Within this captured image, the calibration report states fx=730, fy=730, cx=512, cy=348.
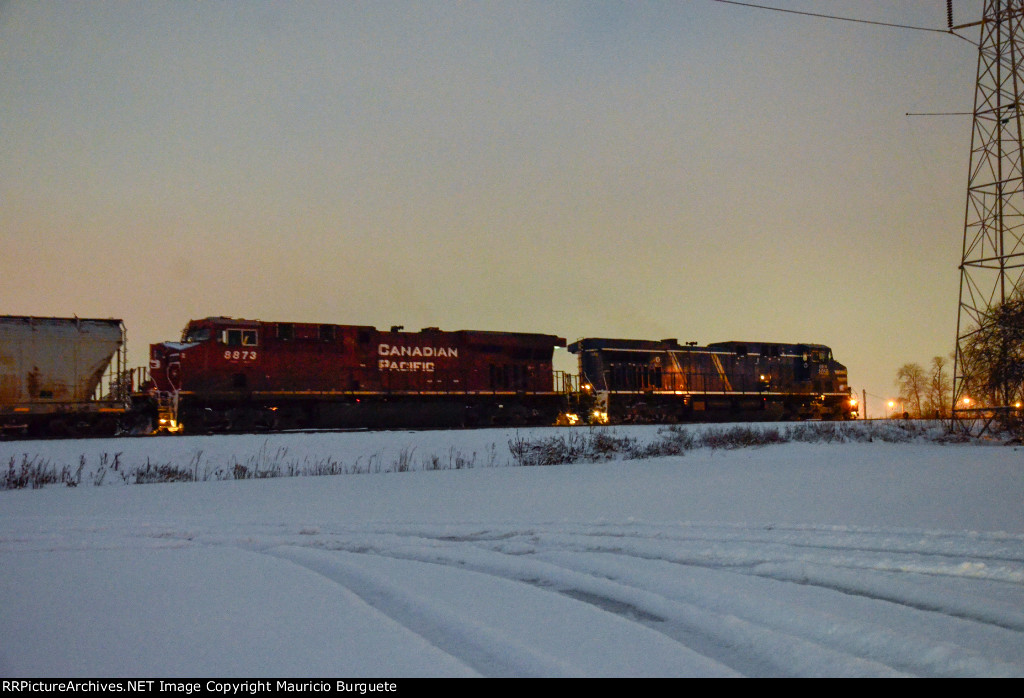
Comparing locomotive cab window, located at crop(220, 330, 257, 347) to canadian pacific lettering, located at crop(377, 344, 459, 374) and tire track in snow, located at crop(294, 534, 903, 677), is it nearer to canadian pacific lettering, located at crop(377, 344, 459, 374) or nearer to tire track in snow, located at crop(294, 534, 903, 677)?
canadian pacific lettering, located at crop(377, 344, 459, 374)

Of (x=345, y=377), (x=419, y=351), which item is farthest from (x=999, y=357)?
(x=345, y=377)

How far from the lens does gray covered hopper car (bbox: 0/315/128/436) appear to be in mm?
20469

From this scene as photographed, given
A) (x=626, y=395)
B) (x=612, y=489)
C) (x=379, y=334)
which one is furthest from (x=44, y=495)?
(x=626, y=395)

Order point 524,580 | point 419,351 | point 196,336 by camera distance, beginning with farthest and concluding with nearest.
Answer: point 419,351 → point 196,336 → point 524,580

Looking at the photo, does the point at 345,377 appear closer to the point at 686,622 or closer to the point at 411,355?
the point at 411,355

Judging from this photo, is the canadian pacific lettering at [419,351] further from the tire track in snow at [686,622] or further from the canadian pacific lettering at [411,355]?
the tire track in snow at [686,622]

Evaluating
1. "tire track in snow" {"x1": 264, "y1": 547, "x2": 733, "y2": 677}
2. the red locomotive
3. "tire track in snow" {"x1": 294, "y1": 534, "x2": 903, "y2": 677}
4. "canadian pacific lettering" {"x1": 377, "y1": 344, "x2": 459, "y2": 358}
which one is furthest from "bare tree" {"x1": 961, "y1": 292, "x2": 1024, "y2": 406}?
"tire track in snow" {"x1": 264, "y1": 547, "x2": 733, "y2": 677}

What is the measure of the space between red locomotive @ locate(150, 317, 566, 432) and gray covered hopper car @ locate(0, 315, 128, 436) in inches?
54.2

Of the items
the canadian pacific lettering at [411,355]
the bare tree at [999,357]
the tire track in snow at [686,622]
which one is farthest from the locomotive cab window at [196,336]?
the bare tree at [999,357]

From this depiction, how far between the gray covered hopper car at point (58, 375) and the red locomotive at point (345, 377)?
4.51 feet

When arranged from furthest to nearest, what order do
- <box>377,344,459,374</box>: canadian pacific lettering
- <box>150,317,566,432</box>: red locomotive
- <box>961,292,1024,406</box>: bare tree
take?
1. <box>377,344,459,374</box>: canadian pacific lettering
2. <box>150,317,566,432</box>: red locomotive
3. <box>961,292,1024,406</box>: bare tree

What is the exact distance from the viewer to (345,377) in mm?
23406

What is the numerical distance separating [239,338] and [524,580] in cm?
1884

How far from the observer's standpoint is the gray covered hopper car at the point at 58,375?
20469mm
